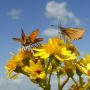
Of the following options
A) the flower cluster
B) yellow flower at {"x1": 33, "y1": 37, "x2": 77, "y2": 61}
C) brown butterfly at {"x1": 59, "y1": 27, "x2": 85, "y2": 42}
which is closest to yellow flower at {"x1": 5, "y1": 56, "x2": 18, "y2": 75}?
the flower cluster

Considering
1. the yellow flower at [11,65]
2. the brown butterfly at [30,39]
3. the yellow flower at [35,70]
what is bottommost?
the yellow flower at [35,70]

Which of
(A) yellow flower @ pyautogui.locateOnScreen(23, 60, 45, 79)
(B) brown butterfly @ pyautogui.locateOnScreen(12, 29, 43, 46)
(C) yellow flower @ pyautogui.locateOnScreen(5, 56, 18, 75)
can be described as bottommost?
(A) yellow flower @ pyautogui.locateOnScreen(23, 60, 45, 79)

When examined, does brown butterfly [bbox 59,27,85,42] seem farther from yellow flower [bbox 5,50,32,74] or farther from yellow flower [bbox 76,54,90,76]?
yellow flower [bbox 5,50,32,74]

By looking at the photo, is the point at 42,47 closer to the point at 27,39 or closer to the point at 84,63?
the point at 27,39

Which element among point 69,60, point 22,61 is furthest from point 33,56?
point 69,60

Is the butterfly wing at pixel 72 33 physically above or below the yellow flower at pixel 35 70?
above

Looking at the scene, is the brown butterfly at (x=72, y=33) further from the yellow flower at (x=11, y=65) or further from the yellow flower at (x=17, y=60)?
the yellow flower at (x=11, y=65)

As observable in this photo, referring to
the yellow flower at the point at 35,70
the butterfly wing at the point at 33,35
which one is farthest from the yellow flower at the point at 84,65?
the butterfly wing at the point at 33,35

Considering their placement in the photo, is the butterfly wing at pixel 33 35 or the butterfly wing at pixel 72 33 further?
the butterfly wing at pixel 72 33
